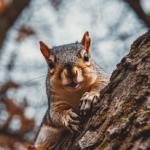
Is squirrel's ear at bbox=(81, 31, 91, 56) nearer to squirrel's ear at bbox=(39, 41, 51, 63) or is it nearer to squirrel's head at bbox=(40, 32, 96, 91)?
squirrel's head at bbox=(40, 32, 96, 91)

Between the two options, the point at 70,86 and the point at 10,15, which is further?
the point at 10,15

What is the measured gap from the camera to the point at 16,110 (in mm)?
3863

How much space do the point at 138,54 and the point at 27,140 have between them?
3281 millimetres

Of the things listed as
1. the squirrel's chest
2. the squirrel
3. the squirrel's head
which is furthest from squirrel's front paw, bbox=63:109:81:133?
the squirrel's chest

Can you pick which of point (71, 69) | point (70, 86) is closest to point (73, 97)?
point (70, 86)

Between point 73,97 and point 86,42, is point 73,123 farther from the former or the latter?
point 86,42

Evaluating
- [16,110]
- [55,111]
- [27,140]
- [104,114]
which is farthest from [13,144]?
[104,114]

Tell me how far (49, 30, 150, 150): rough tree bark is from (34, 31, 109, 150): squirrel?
4.6 inches

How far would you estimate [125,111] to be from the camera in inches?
35.4

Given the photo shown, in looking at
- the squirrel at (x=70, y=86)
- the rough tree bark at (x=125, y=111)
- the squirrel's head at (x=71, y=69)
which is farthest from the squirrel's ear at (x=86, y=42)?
the rough tree bark at (x=125, y=111)

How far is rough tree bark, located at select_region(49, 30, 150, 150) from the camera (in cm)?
76

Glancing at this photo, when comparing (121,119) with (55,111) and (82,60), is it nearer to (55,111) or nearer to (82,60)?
(82,60)

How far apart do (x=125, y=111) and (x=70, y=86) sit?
57cm

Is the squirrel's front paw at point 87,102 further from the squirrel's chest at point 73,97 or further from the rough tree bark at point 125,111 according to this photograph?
the squirrel's chest at point 73,97
